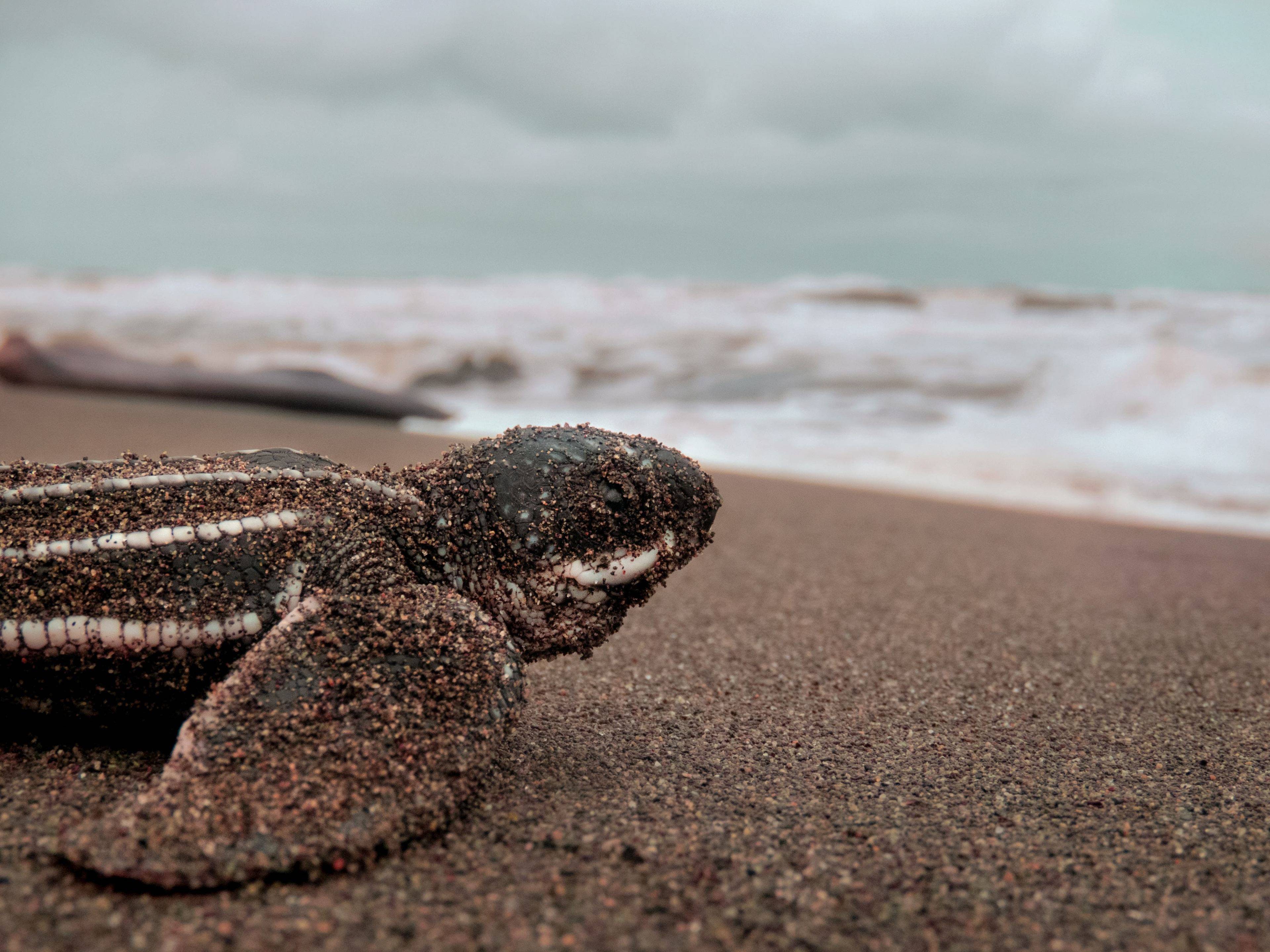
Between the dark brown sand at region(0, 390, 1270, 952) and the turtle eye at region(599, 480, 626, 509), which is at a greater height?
the turtle eye at region(599, 480, 626, 509)

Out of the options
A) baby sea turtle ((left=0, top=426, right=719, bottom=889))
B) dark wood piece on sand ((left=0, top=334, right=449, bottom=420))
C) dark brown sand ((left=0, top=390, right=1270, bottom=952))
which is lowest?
dark brown sand ((left=0, top=390, right=1270, bottom=952))

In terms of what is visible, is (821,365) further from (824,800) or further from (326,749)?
(326,749)

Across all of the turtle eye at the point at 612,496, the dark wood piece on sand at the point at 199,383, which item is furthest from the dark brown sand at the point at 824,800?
the dark wood piece on sand at the point at 199,383

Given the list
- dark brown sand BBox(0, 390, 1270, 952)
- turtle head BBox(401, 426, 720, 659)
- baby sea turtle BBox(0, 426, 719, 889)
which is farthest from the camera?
turtle head BBox(401, 426, 720, 659)

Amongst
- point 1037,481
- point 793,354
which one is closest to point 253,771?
point 1037,481

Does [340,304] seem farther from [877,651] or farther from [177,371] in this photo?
[877,651]

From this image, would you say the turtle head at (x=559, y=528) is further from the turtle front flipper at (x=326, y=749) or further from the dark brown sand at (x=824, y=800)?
the dark brown sand at (x=824, y=800)

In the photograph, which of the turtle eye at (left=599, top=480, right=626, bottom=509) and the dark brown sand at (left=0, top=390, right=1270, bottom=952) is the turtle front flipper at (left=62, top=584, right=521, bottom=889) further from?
the turtle eye at (left=599, top=480, right=626, bottom=509)

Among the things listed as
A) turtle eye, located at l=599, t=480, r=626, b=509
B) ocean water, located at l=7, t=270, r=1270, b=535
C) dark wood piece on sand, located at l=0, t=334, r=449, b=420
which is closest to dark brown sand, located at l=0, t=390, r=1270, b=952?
turtle eye, located at l=599, t=480, r=626, b=509
